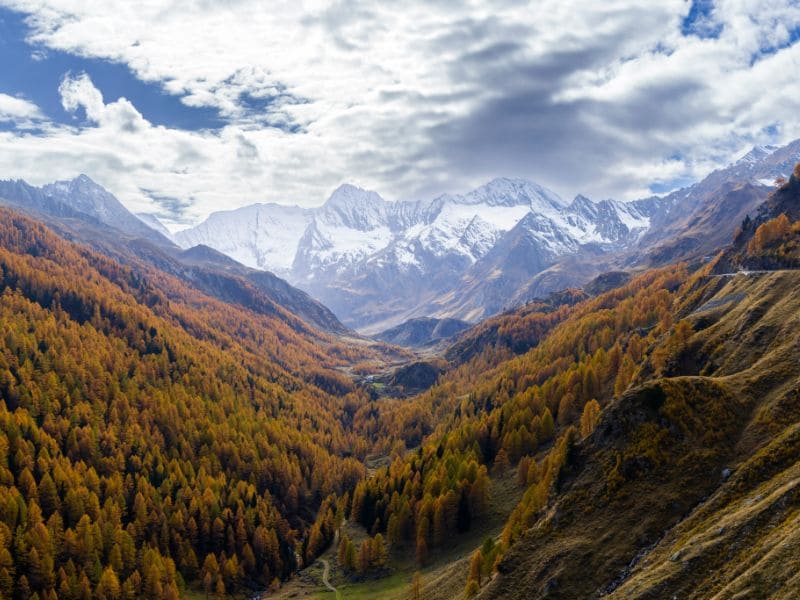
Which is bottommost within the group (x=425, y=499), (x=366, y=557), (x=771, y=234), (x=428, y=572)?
(x=428, y=572)

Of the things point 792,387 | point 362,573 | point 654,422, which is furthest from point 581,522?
point 362,573

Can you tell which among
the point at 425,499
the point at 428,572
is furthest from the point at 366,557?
the point at 425,499

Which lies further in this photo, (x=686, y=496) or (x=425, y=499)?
(x=425, y=499)

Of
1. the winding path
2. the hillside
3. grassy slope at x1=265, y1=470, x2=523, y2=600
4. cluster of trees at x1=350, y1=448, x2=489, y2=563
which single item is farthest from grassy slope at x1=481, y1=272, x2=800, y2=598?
the winding path

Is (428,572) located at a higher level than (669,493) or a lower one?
lower

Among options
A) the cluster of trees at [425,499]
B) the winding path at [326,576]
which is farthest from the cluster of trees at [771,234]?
the winding path at [326,576]

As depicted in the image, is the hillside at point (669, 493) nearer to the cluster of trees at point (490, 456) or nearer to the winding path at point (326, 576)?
the cluster of trees at point (490, 456)

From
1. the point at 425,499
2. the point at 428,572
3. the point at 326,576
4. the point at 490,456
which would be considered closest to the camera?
the point at 428,572

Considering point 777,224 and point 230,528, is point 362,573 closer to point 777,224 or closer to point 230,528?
point 230,528

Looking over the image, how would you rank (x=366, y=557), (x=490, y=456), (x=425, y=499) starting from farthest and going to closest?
1. (x=490, y=456)
2. (x=425, y=499)
3. (x=366, y=557)

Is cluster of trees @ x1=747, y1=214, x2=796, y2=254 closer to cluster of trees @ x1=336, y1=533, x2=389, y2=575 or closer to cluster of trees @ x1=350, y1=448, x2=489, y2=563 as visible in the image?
cluster of trees @ x1=350, y1=448, x2=489, y2=563

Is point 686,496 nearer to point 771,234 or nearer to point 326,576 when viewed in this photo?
point 326,576
